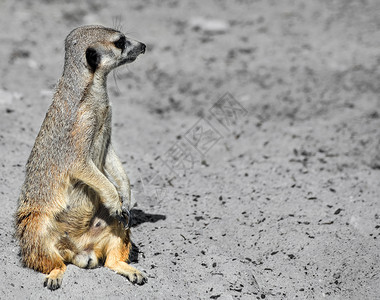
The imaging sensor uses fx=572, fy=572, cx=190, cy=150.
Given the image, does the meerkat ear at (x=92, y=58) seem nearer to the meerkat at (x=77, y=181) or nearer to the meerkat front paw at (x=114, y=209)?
the meerkat at (x=77, y=181)

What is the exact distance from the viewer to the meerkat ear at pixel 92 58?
3.36 metres

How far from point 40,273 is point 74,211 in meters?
0.41

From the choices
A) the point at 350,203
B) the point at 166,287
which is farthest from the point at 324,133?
the point at 166,287

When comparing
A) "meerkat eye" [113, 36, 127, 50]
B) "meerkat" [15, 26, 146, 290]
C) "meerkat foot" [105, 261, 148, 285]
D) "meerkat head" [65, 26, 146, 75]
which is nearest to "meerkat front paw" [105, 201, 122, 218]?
"meerkat" [15, 26, 146, 290]

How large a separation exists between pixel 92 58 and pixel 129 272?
129 centimetres

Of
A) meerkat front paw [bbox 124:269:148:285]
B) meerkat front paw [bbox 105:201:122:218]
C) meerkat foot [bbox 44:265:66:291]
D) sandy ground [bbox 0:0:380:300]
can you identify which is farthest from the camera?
sandy ground [bbox 0:0:380:300]

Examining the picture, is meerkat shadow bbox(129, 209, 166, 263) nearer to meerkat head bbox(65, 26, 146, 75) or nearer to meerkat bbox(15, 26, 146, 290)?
meerkat bbox(15, 26, 146, 290)

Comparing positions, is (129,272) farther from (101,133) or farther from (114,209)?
(101,133)

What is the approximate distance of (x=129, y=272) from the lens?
3391 mm

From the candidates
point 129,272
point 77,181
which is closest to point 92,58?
point 77,181

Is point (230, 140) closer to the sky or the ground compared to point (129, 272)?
closer to the sky

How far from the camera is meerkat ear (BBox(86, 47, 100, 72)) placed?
11.0 feet

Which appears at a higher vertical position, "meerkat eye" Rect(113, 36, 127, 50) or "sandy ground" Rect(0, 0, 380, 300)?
"meerkat eye" Rect(113, 36, 127, 50)

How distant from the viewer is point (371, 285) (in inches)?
138
